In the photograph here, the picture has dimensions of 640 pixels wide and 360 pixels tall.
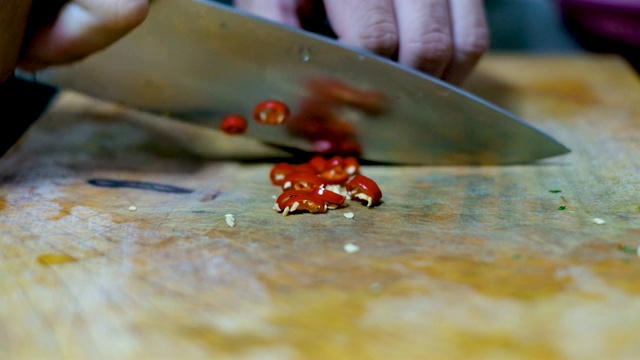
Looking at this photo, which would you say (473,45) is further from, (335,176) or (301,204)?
(301,204)

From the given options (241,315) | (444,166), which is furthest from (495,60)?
(241,315)

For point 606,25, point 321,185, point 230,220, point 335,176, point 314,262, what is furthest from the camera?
point 606,25

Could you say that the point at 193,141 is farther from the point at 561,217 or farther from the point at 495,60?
the point at 495,60

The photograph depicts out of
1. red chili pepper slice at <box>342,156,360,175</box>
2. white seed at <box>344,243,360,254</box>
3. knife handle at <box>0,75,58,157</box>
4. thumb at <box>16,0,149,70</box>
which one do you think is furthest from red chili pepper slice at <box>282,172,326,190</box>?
knife handle at <box>0,75,58,157</box>

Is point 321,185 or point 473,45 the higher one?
point 473,45

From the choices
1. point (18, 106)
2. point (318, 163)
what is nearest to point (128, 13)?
point (318, 163)

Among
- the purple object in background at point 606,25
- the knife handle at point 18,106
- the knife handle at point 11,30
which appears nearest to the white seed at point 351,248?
the knife handle at point 11,30
